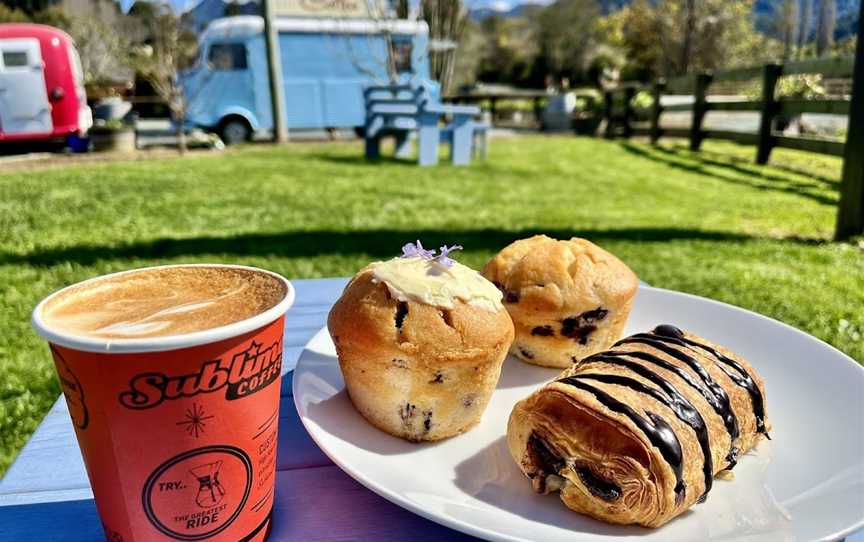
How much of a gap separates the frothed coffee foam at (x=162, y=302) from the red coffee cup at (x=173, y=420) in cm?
4

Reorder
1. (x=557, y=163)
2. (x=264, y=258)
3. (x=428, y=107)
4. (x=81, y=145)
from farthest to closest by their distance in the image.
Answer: (x=81, y=145), (x=557, y=163), (x=428, y=107), (x=264, y=258)

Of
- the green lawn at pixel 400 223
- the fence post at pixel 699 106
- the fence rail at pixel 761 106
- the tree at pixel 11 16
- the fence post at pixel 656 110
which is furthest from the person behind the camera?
the tree at pixel 11 16

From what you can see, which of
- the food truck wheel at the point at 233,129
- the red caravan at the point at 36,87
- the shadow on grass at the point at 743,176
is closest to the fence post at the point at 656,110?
the shadow on grass at the point at 743,176

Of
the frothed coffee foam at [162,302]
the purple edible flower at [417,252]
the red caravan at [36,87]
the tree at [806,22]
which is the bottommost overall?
the purple edible flower at [417,252]

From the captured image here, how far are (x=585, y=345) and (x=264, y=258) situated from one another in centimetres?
373

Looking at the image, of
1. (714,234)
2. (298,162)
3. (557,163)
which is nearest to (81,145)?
(298,162)

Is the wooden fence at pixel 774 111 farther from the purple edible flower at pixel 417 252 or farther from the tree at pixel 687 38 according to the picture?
the tree at pixel 687 38

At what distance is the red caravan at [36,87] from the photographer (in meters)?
13.4

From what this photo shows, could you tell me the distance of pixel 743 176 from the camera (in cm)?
998

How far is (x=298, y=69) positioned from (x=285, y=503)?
16913mm

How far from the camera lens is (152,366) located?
0.80 m

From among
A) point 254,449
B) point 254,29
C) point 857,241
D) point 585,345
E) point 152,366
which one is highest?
point 254,29

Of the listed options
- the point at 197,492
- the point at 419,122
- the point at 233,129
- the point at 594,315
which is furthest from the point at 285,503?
the point at 233,129

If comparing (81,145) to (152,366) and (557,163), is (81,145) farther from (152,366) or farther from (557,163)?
(152,366)
